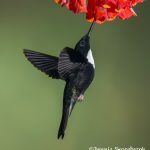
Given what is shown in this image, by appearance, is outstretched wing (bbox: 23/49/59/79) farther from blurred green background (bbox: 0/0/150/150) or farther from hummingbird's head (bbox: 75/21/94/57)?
blurred green background (bbox: 0/0/150/150)

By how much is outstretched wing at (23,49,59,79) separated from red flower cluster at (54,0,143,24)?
25cm

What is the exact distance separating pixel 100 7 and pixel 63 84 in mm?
1851

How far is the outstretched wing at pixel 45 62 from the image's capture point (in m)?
1.22

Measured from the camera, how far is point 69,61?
120 centimetres

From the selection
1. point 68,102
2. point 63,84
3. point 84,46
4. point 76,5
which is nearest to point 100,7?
point 76,5

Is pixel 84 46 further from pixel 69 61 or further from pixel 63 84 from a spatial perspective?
pixel 63 84

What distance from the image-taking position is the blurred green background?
2.80 metres

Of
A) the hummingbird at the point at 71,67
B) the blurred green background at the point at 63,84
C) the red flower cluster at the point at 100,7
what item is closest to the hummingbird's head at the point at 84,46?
the hummingbird at the point at 71,67

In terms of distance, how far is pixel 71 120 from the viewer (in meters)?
2.90

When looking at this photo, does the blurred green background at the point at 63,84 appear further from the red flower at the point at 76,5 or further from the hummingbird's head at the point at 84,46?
the red flower at the point at 76,5

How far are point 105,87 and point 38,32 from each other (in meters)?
0.53

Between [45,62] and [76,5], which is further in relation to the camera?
[45,62]

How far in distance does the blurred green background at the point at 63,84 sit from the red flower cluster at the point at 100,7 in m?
1.81

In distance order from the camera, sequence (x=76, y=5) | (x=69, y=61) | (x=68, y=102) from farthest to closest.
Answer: (x=68, y=102) < (x=69, y=61) < (x=76, y=5)
